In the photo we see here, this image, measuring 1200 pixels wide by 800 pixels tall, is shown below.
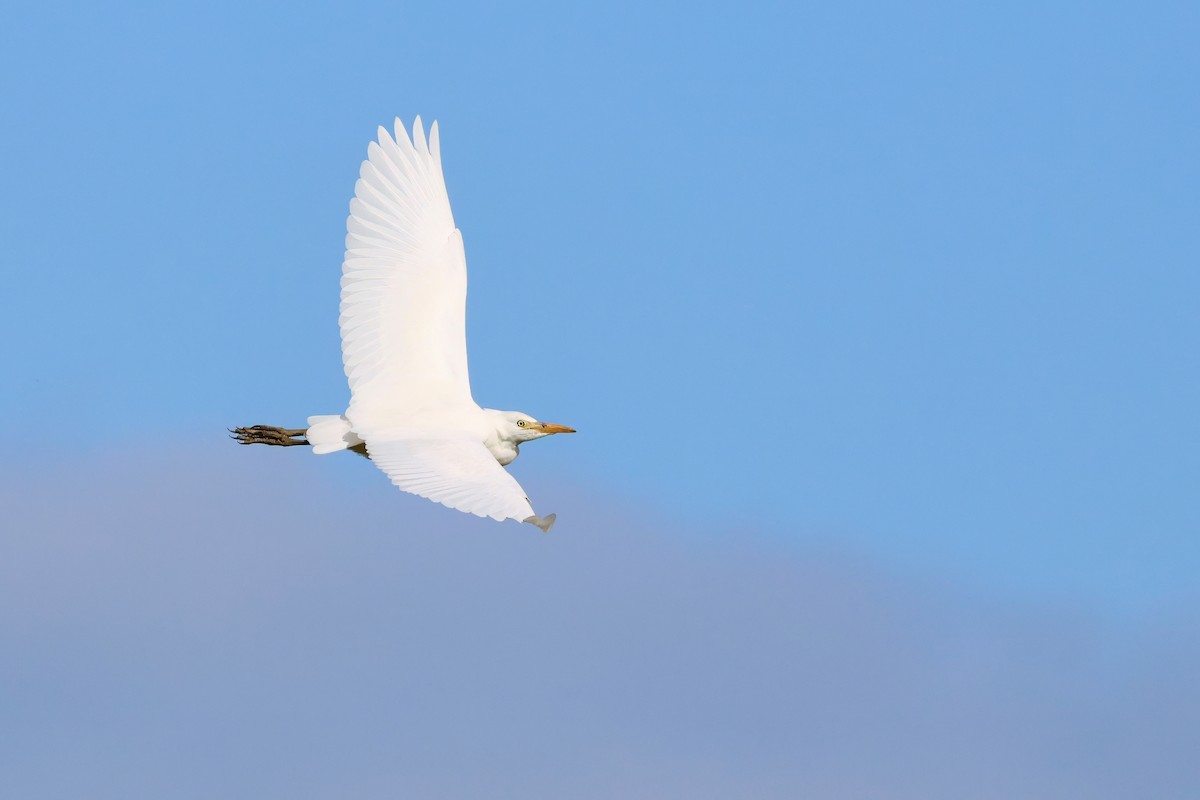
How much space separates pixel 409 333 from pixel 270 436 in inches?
118

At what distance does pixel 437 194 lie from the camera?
3419cm

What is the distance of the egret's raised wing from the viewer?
105 ft

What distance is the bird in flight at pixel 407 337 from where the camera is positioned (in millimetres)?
30219

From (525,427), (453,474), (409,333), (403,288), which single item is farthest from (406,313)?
(453,474)

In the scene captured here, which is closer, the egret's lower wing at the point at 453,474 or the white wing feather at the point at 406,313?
the egret's lower wing at the point at 453,474

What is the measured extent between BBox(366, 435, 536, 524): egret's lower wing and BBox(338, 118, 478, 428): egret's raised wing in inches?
62.2

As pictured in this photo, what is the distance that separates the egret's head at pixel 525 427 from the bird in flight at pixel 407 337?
17 millimetres

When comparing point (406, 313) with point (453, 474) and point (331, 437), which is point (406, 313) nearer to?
point (331, 437)

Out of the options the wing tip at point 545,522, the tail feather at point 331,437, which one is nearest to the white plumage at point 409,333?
the tail feather at point 331,437

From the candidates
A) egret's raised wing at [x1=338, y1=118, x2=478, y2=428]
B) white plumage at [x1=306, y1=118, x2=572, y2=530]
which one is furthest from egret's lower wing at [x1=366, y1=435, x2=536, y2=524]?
egret's raised wing at [x1=338, y1=118, x2=478, y2=428]

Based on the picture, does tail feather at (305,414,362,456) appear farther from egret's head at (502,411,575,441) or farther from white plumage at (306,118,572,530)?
egret's head at (502,411,575,441)

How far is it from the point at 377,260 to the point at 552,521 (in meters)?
9.46

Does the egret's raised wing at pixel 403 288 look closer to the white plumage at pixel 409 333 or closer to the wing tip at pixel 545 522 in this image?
the white plumage at pixel 409 333

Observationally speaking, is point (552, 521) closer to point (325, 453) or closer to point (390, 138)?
point (325, 453)
